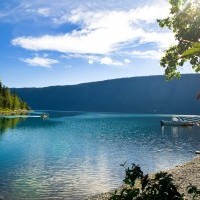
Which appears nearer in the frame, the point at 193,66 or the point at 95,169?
the point at 193,66

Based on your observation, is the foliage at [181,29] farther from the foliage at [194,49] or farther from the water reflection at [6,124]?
the water reflection at [6,124]

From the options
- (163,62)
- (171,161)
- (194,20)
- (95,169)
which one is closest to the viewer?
(194,20)

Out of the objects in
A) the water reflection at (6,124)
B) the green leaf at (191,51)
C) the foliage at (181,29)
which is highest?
the foliage at (181,29)

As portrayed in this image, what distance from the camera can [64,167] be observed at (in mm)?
48500

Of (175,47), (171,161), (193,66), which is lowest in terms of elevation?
(171,161)

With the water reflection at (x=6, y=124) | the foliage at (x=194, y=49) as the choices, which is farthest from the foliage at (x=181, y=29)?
the water reflection at (x=6, y=124)

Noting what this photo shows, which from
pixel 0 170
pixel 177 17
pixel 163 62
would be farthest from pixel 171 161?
pixel 177 17

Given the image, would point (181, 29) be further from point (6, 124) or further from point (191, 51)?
point (6, 124)

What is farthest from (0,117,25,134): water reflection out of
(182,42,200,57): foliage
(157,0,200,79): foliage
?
(182,42,200,57): foliage

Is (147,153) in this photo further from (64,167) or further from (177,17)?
(177,17)

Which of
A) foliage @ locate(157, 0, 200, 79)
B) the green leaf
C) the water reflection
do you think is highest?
foliage @ locate(157, 0, 200, 79)

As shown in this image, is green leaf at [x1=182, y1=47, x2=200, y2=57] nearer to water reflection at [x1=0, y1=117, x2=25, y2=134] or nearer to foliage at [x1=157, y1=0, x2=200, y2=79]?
foliage at [x1=157, y1=0, x2=200, y2=79]

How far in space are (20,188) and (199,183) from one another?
16.1 metres

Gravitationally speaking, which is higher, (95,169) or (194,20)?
(194,20)
